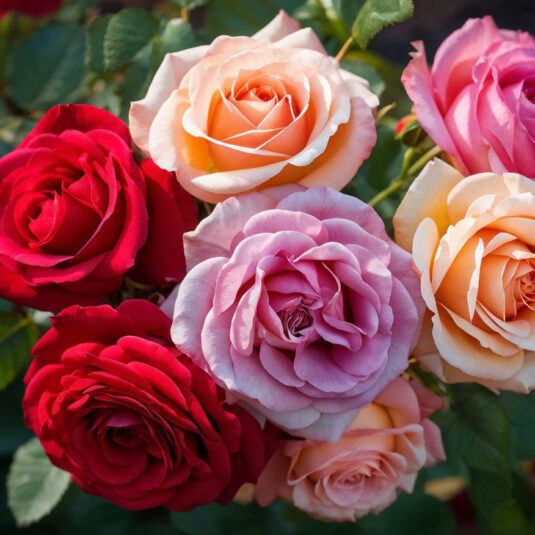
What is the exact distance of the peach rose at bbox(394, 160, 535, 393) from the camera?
45 centimetres

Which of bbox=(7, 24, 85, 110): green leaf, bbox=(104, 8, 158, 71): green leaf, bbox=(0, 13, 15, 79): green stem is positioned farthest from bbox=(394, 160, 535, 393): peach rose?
bbox=(0, 13, 15, 79): green stem

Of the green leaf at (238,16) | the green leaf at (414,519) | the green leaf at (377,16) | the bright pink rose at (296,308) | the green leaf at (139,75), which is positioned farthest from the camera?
the green leaf at (414,519)

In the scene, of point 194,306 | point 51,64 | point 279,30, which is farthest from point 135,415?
point 51,64

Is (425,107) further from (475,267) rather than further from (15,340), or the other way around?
(15,340)

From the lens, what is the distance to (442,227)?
486 millimetres

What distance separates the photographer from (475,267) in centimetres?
45

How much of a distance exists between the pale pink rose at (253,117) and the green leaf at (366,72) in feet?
0.51

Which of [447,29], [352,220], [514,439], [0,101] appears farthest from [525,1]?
[352,220]

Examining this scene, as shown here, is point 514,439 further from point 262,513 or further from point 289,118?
point 289,118

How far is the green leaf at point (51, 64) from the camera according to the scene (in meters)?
0.76

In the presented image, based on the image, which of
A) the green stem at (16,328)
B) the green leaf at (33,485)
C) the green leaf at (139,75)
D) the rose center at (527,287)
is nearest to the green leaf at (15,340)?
the green stem at (16,328)

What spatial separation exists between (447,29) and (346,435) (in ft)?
4.23

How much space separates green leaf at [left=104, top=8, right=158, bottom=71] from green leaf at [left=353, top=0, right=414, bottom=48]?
202 mm

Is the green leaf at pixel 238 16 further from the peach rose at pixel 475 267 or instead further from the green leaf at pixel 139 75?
the peach rose at pixel 475 267
